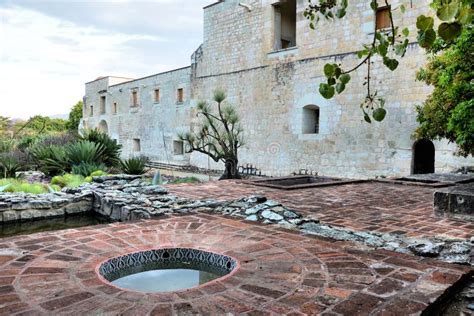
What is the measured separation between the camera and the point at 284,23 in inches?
574

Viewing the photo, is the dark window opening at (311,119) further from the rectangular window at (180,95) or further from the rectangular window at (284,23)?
the rectangular window at (180,95)

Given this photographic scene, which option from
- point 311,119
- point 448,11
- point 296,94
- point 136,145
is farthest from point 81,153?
point 136,145

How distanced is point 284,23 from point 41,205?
11.7 metres

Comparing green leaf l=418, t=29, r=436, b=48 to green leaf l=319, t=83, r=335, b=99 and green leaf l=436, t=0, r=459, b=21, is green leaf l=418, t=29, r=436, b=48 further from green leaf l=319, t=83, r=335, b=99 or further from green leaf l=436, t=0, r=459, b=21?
green leaf l=319, t=83, r=335, b=99

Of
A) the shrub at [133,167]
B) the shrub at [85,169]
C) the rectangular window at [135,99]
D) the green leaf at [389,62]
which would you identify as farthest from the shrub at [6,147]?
the green leaf at [389,62]

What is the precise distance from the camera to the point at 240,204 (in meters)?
4.66

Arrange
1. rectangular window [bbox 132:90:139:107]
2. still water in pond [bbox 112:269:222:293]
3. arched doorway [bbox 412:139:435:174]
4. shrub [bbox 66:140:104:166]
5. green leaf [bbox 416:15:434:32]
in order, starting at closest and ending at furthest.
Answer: green leaf [bbox 416:15:434:32] → still water in pond [bbox 112:269:222:293] → shrub [bbox 66:140:104:166] → arched doorway [bbox 412:139:435:174] → rectangular window [bbox 132:90:139:107]

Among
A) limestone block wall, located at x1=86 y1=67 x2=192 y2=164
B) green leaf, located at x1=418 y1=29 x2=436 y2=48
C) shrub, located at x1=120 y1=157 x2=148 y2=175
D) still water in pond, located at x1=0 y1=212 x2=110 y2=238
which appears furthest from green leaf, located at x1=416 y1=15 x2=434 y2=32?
limestone block wall, located at x1=86 y1=67 x2=192 y2=164

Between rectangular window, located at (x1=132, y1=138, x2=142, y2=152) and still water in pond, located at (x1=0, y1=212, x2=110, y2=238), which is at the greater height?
rectangular window, located at (x1=132, y1=138, x2=142, y2=152)

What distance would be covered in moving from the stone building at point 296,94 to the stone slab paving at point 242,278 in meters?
7.81

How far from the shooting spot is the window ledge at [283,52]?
12.5 meters

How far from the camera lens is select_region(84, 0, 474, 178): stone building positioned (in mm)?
10117

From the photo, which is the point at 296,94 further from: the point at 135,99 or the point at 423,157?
the point at 135,99

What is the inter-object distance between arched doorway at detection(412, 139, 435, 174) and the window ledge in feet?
15.5
